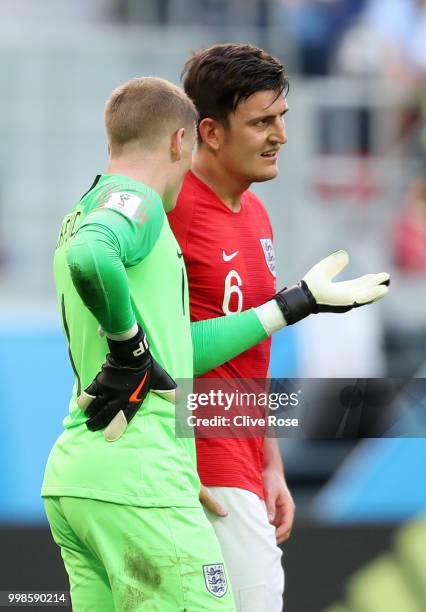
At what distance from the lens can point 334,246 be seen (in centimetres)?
819

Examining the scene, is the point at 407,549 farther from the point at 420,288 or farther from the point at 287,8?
the point at 287,8

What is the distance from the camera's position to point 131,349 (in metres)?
2.74

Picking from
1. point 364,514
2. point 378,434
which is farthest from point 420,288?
point 378,434

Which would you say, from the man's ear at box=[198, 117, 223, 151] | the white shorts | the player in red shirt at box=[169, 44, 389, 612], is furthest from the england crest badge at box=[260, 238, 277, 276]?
the white shorts

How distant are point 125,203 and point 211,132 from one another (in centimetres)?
76

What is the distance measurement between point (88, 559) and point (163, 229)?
85 cm

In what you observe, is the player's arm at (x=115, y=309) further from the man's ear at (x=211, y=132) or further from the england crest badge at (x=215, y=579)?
the man's ear at (x=211, y=132)

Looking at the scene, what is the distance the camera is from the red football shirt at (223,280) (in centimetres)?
327

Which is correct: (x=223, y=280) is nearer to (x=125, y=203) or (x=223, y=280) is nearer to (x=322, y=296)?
(x=322, y=296)

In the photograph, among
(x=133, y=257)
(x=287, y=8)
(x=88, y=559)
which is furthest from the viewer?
(x=287, y=8)

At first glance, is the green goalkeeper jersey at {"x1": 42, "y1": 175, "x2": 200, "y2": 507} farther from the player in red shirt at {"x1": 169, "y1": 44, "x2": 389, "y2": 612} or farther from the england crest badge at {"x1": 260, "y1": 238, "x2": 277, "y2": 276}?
the england crest badge at {"x1": 260, "y1": 238, "x2": 277, "y2": 276}

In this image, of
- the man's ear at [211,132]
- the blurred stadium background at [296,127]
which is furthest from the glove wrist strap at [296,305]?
the blurred stadium background at [296,127]

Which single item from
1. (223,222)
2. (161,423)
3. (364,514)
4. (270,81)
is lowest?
(364,514)

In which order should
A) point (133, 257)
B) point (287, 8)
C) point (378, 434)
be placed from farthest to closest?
point (287, 8) < point (378, 434) < point (133, 257)
